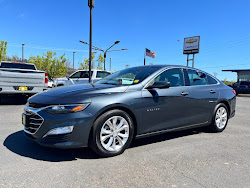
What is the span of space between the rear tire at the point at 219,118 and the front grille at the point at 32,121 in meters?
3.64

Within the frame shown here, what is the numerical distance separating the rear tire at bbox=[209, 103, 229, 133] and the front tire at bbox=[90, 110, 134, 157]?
2.35m

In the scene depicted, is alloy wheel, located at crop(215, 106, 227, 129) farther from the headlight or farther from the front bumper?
the headlight

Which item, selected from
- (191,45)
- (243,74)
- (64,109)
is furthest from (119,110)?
(191,45)

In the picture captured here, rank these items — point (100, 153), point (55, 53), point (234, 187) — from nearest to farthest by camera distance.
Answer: point (234, 187)
point (100, 153)
point (55, 53)

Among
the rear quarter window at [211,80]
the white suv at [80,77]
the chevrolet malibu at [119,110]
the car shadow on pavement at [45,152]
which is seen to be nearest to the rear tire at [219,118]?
the chevrolet malibu at [119,110]

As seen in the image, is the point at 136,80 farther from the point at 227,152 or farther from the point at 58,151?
the point at 227,152

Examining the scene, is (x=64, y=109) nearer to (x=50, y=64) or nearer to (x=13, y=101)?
(x=13, y=101)

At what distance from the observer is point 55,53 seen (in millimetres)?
53000

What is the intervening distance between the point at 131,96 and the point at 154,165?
1.08 meters

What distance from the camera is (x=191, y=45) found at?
39.0m

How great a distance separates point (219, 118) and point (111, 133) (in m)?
2.91

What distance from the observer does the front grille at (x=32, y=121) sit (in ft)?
9.53

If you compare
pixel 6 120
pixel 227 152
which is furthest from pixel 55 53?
pixel 227 152

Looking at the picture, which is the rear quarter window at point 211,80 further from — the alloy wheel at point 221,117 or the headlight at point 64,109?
the headlight at point 64,109
